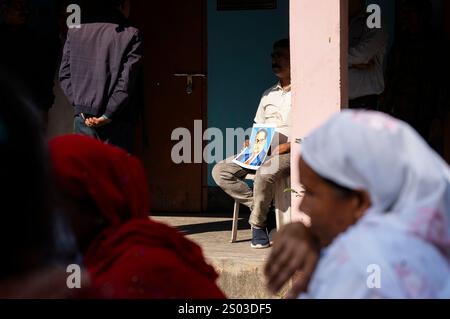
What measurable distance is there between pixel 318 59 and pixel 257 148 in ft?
4.26

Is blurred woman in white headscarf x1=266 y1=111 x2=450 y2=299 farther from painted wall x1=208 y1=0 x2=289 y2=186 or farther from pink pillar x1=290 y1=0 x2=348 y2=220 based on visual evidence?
painted wall x1=208 y1=0 x2=289 y2=186

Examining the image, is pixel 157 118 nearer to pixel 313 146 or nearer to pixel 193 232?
pixel 193 232

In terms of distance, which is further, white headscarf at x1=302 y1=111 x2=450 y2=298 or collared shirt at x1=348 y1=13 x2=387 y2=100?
collared shirt at x1=348 y1=13 x2=387 y2=100

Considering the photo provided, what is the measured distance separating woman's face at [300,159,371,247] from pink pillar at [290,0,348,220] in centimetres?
281

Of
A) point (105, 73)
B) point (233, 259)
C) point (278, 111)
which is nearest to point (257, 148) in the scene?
point (278, 111)

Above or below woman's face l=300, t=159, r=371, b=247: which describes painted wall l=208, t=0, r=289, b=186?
above

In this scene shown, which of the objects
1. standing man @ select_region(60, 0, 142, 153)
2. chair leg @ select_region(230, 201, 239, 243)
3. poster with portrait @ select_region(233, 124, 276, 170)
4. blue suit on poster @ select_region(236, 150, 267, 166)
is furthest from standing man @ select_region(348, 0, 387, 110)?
standing man @ select_region(60, 0, 142, 153)

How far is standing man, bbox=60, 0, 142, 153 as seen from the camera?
5.57m

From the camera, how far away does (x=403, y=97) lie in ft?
20.8

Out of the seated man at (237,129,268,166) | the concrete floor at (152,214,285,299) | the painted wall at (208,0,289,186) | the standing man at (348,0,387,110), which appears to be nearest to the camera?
the concrete floor at (152,214,285,299)

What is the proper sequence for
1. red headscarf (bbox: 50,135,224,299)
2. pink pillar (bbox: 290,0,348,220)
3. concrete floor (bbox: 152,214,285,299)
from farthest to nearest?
concrete floor (bbox: 152,214,285,299) → pink pillar (bbox: 290,0,348,220) → red headscarf (bbox: 50,135,224,299)

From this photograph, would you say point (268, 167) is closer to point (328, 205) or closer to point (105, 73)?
point (105, 73)

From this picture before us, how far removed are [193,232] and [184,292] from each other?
14.1 feet
